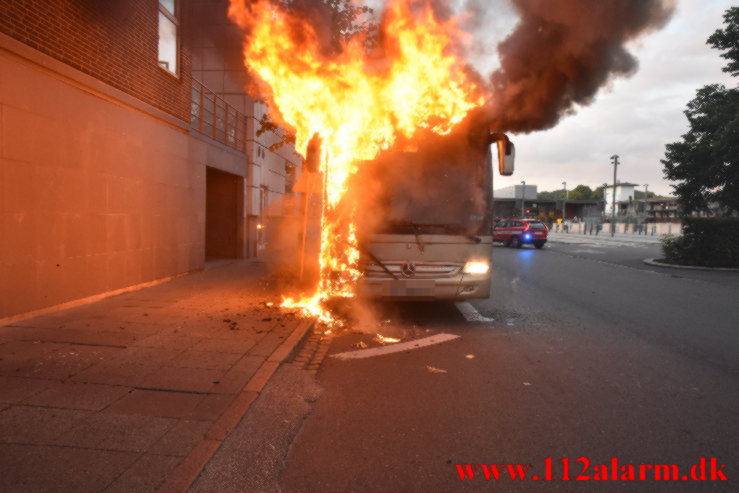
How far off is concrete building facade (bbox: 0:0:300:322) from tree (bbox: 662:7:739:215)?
1774cm

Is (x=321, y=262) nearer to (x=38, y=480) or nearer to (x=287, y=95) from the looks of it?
(x=287, y=95)

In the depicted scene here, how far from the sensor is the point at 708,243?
1778cm

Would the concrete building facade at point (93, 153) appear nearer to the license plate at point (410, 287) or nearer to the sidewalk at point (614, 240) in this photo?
the license plate at point (410, 287)

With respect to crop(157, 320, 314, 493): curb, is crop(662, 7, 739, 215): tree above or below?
above

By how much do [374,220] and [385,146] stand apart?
3.75 feet

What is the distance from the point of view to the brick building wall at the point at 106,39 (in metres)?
6.42

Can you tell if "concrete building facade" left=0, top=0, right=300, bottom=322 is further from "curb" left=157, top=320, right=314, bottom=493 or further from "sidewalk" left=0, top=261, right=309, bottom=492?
"curb" left=157, top=320, right=314, bottom=493

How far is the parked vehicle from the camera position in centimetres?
2809

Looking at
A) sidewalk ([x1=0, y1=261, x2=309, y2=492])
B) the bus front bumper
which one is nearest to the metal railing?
sidewalk ([x1=0, y1=261, x2=309, y2=492])

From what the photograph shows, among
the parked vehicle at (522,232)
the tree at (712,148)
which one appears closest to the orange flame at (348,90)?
the tree at (712,148)

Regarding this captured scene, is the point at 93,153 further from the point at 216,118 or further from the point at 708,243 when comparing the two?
the point at 708,243

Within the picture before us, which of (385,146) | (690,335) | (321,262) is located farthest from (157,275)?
(690,335)

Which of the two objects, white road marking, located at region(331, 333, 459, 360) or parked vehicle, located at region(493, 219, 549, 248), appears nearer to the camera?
white road marking, located at region(331, 333, 459, 360)

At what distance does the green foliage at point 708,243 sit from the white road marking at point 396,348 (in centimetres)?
1576
